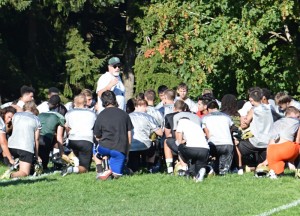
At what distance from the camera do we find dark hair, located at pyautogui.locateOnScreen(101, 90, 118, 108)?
18375 mm

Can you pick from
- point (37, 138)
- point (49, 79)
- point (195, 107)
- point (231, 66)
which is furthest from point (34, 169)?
point (49, 79)

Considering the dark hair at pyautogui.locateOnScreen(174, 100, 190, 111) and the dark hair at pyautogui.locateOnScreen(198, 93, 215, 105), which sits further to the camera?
the dark hair at pyautogui.locateOnScreen(198, 93, 215, 105)

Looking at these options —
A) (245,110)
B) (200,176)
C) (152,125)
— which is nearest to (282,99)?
(245,110)

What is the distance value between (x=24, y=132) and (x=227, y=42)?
11.0 metres

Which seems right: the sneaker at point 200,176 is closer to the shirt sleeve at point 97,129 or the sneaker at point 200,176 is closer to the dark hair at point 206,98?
the shirt sleeve at point 97,129

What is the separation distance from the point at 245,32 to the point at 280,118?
30.4 ft

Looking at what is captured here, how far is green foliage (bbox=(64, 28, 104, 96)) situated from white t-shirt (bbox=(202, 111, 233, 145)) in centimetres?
2067

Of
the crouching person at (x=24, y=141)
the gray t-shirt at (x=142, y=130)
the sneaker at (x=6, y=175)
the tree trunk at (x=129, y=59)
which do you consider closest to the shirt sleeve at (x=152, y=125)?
the gray t-shirt at (x=142, y=130)

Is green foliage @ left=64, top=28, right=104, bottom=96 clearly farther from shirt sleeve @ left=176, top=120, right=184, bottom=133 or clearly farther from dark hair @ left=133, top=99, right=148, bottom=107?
shirt sleeve @ left=176, top=120, right=184, bottom=133

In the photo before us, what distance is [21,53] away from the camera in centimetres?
4369

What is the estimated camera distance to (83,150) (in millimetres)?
19500

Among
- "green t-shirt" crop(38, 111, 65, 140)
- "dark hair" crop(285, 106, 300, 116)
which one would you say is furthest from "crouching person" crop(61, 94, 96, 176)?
"dark hair" crop(285, 106, 300, 116)

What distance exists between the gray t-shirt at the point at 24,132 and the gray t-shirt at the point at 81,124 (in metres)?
0.77

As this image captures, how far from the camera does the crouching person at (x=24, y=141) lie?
62.1 feet
